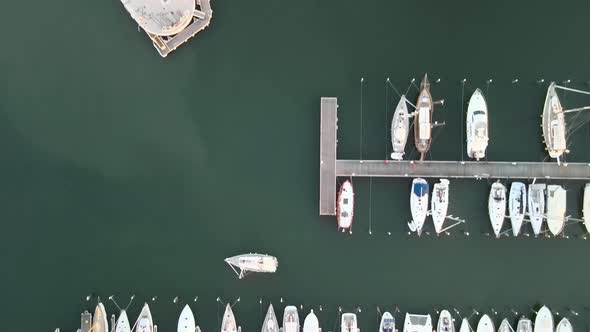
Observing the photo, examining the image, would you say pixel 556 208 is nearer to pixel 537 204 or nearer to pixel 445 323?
pixel 537 204

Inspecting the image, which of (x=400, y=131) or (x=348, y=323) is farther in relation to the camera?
(x=348, y=323)

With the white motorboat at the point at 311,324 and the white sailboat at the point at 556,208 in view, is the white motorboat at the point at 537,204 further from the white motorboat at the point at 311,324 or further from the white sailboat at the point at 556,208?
the white motorboat at the point at 311,324

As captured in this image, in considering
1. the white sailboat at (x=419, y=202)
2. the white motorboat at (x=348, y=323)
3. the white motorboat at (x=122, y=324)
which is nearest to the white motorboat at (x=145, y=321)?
the white motorboat at (x=122, y=324)

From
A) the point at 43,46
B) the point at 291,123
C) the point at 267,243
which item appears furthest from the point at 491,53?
the point at 43,46

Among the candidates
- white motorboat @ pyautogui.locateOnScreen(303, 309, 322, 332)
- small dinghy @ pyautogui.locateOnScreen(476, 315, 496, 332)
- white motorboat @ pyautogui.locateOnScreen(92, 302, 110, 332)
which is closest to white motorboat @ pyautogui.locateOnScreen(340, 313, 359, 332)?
white motorboat @ pyautogui.locateOnScreen(303, 309, 322, 332)

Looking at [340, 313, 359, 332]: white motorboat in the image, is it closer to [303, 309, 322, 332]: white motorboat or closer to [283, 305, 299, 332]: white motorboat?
[303, 309, 322, 332]: white motorboat

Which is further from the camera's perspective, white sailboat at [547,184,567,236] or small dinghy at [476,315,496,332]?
small dinghy at [476,315,496,332]

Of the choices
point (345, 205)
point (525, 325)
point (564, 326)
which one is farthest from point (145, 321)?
point (564, 326)
